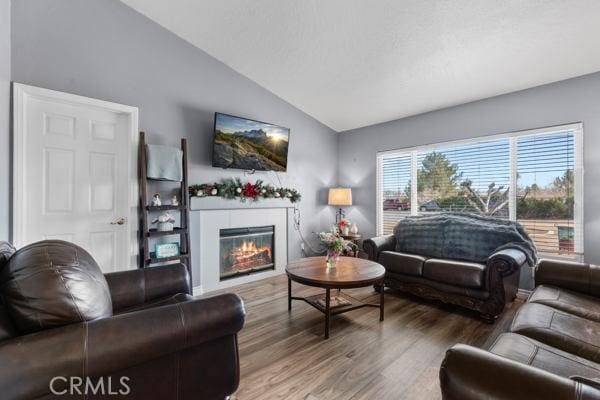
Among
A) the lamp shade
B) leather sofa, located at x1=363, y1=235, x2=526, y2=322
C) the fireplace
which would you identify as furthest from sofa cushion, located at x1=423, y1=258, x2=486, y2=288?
the fireplace

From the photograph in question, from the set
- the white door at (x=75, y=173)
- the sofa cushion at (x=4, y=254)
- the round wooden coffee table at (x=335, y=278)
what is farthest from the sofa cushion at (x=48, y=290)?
the white door at (x=75, y=173)

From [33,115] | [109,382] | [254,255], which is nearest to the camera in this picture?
[109,382]

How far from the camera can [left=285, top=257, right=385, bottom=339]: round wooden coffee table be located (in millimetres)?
2314

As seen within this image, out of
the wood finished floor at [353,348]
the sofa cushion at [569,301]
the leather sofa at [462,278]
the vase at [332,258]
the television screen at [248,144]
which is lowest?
the wood finished floor at [353,348]

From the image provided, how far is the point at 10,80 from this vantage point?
2.30 metres

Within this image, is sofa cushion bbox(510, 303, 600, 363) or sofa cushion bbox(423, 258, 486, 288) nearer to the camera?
sofa cushion bbox(510, 303, 600, 363)

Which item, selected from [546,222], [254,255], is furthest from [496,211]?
[254,255]

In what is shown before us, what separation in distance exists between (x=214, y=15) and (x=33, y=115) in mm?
1911

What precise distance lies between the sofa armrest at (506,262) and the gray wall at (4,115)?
168 inches

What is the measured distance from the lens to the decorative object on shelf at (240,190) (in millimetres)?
3406

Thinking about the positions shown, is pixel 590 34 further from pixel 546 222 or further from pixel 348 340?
pixel 348 340

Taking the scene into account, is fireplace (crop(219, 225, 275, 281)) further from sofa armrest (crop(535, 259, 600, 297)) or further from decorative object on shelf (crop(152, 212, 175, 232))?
sofa armrest (crop(535, 259, 600, 297))

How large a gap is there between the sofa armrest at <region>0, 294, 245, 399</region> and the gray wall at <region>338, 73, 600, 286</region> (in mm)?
3757

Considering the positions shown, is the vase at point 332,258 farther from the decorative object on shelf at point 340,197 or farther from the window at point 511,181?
the window at point 511,181
